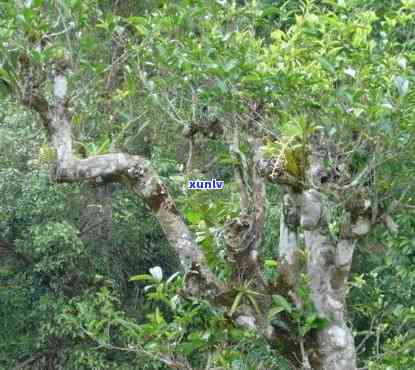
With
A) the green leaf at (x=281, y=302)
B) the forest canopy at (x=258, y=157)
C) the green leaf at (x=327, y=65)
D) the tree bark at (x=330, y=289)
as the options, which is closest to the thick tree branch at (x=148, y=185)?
the forest canopy at (x=258, y=157)

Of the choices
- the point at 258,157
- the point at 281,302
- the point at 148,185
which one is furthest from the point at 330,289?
the point at 148,185

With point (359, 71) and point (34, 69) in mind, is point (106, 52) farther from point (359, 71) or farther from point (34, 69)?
point (359, 71)

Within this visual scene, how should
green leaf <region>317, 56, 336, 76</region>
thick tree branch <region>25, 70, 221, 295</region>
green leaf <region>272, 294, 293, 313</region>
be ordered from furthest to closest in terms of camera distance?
thick tree branch <region>25, 70, 221, 295</region>
green leaf <region>272, 294, 293, 313</region>
green leaf <region>317, 56, 336, 76</region>

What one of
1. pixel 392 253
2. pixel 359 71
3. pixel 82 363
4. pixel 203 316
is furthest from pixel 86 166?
pixel 82 363

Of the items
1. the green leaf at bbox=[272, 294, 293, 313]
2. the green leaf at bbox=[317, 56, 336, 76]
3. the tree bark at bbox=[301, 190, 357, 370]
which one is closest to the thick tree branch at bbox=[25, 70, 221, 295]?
the green leaf at bbox=[272, 294, 293, 313]

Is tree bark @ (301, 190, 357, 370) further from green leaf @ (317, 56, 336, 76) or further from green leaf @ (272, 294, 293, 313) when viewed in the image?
green leaf @ (317, 56, 336, 76)

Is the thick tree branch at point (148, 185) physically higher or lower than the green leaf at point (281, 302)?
higher

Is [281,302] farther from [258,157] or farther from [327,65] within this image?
[327,65]

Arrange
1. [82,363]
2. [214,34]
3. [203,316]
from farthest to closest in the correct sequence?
[82,363], [203,316], [214,34]

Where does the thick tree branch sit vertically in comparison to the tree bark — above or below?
above

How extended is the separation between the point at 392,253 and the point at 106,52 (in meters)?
2.06

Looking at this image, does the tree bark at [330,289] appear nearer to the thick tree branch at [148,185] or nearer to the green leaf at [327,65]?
the thick tree branch at [148,185]

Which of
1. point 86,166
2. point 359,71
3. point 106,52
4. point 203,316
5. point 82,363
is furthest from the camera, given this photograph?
point 82,363

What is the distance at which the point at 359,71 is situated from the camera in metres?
2.33
